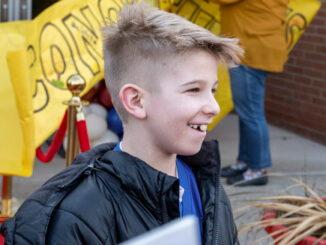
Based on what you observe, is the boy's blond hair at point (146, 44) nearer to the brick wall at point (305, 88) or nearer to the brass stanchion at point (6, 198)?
the brass stanchion at point (6, 198)

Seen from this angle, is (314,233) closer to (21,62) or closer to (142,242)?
(21,62)

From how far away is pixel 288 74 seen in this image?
750 cm

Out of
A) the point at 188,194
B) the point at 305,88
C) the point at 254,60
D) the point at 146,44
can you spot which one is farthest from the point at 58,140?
the point at 305,88

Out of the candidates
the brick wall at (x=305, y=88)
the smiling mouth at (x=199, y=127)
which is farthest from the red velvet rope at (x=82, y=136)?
the brick wall at (x=305, y=88)

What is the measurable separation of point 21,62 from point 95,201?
2261 millimetres

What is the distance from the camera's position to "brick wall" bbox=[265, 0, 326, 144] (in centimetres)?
695

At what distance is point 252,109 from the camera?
5.27 metres

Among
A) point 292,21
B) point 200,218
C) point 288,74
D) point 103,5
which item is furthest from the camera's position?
point 288,74

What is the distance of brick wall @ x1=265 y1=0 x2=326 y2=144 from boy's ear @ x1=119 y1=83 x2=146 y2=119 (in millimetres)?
5420

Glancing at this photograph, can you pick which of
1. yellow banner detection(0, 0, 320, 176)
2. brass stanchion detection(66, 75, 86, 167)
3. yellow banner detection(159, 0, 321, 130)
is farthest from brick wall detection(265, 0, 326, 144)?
brass stanchion detection(66, 75, 86, 167)

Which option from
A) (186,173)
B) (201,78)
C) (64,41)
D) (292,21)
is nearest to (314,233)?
(186,173)

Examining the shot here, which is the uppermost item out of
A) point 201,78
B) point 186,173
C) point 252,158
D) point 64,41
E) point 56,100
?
point 201,78

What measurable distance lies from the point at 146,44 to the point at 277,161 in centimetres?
470

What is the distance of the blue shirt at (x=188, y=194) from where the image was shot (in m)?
1.83
